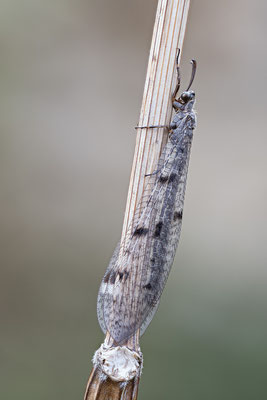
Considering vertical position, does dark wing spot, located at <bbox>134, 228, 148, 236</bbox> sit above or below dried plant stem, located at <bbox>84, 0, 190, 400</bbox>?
below

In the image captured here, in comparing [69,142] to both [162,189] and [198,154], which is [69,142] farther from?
[162,189]

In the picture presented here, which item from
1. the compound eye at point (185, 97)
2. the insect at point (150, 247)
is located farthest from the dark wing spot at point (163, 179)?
the compound eye at point (185, 97)

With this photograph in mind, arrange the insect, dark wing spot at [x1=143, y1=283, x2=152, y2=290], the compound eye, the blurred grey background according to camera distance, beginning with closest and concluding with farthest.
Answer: the insect → dark wing spot at [x1=143, y1=283, x2=152, y2=290] → the compound eye → the blurred grey background

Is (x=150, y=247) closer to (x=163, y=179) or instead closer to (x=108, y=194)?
(x=163, y=179)

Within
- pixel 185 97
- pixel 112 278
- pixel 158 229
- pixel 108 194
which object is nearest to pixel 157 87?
pixel 185 97

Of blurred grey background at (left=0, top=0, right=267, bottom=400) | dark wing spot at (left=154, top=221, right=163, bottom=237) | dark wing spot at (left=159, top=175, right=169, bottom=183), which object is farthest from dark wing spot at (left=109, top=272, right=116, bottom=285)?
blurred grey background at (left=0, top=0, right=267, bottom=400)

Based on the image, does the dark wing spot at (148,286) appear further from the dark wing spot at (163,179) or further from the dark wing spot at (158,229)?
the dark wing spot at (163,179)

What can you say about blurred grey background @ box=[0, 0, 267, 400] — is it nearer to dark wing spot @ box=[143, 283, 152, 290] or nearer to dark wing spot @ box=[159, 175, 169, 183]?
dark wing spot @ box=[159, 175, 169, 183]

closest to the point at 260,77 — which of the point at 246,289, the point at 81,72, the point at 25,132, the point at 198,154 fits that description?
the point at 198,154
